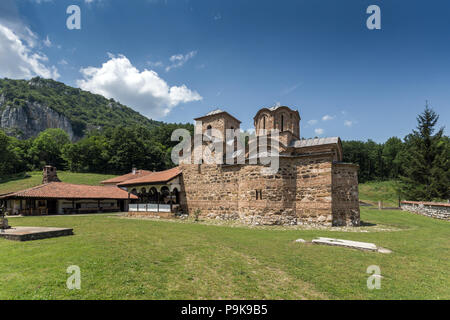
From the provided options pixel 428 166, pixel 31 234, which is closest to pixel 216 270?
pixel 31 234

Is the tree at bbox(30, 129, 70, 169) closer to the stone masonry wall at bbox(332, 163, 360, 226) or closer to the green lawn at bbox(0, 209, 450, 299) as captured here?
the green lawn at bbox(0, 209, 450, 299)

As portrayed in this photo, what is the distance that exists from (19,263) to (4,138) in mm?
59407

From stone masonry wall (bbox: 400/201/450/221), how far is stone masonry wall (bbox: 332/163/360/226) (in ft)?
24.5

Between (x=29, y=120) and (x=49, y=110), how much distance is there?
737 cm

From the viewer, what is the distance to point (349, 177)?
12797 mm

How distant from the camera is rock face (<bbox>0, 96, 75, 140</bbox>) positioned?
76812 mm

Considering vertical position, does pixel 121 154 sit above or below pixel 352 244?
above

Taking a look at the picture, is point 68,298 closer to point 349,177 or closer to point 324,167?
point 324,167

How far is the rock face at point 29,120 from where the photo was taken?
3024 inches

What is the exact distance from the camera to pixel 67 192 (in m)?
22.2

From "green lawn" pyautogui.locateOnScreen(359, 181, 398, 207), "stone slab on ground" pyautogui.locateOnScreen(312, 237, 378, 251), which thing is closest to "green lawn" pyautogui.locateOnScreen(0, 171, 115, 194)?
"stone slab on ground" pyautogui.locateOnScreen(312, 237, 378, 251)

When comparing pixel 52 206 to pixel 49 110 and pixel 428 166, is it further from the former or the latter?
pixel 49 110
